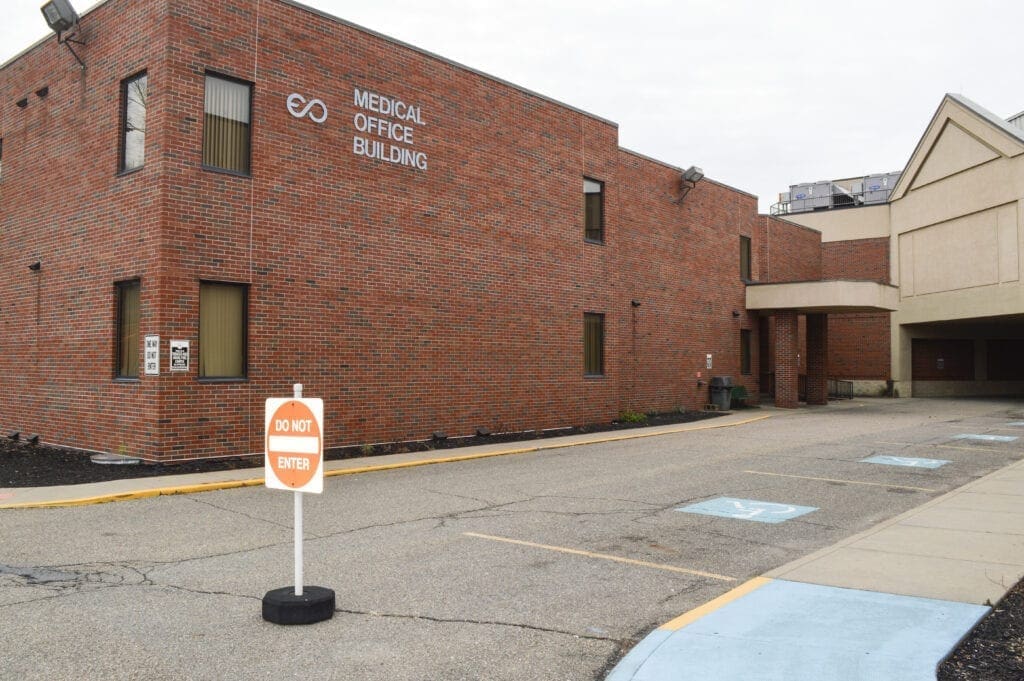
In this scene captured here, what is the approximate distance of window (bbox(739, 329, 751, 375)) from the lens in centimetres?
3119

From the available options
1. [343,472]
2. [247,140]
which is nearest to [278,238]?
[247,140]

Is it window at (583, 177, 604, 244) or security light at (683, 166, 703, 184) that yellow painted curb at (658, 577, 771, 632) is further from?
security light at (683, 166, 703, 184)

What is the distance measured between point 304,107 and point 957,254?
30.0 m

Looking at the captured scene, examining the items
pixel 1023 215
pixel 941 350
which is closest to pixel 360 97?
pixel 1023 215

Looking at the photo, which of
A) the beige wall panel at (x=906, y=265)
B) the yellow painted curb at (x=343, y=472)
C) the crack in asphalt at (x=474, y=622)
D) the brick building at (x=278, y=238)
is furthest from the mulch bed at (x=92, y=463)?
the beige wall panel at (x=906, y=265)

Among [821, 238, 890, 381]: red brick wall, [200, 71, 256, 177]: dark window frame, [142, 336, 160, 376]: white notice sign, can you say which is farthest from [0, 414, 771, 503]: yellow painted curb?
[821, 238, 890, 381]: red brick wall

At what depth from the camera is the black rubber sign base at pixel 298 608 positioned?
18.1 feet

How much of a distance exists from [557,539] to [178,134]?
32.8 feet

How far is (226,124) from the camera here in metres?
14.6

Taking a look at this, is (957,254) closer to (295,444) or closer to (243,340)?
(243,340)

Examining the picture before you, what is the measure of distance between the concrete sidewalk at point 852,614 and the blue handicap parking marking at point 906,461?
5.70 m

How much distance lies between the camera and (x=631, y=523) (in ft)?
30.0

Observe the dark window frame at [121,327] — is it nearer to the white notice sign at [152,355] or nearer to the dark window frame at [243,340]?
the white notice sign at [152,355]

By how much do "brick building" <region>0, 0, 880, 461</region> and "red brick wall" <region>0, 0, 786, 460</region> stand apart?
49 millimetres
